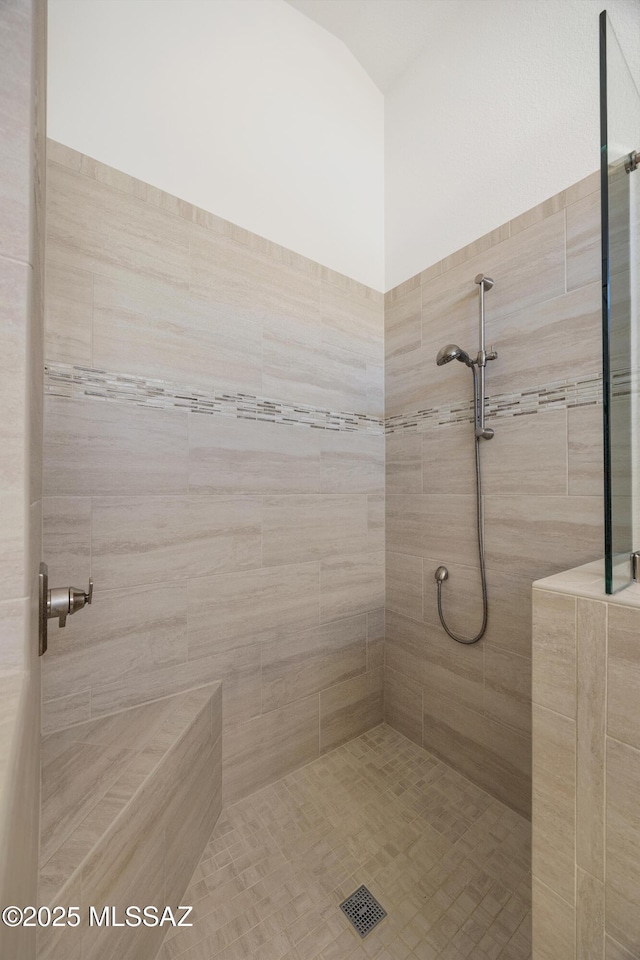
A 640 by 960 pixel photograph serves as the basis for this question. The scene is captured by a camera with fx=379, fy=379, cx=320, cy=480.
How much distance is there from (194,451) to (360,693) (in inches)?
51.1

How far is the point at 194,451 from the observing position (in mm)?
1296

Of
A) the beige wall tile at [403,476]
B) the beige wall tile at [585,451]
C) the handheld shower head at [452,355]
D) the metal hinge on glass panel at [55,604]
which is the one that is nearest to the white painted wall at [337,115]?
the handheld shower head at [452,355]

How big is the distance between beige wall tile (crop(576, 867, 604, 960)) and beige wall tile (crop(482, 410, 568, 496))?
905 mm

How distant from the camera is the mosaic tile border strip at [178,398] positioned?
3.54 feet

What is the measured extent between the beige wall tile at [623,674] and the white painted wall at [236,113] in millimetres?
1617

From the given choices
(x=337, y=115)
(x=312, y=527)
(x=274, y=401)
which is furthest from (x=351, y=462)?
(x=337, y=115)

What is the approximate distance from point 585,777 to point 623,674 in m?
0.22

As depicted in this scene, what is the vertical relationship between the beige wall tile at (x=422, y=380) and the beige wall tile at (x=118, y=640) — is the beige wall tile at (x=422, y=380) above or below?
above

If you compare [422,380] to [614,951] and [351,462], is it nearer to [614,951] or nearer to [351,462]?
[351,462]

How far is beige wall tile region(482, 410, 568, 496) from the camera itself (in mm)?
1213

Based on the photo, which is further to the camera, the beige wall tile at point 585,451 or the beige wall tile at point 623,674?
the beige wall tile at point 585,451

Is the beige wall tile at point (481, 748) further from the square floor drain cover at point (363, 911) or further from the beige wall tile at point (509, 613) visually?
the square floor drain cover at point (363, 911)

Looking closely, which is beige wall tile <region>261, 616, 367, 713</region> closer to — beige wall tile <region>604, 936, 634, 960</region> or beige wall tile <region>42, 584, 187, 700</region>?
beige wall tile <region>42, 584, 187, 700</region>

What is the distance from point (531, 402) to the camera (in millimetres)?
1282
